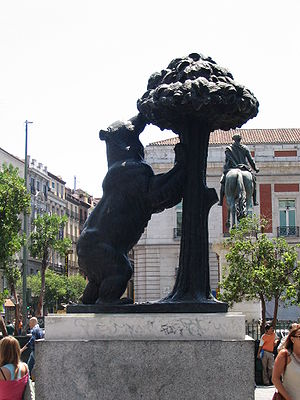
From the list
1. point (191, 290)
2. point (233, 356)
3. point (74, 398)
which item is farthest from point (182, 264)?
point (74, 398)

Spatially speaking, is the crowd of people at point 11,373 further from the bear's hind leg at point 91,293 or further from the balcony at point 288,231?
the balcony at point 288,231

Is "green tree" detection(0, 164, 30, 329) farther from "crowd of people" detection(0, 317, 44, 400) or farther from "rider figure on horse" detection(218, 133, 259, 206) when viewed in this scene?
"crowd of people" detection(0, 317, 44, 400)

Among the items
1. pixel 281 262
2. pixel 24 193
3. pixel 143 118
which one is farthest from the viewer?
pixel 24 193

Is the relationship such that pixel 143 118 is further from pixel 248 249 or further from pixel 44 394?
pixel 248 249

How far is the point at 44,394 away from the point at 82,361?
0.39 metres

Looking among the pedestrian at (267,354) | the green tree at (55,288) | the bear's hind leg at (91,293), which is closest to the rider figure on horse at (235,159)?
the pedestrian at (267,354)

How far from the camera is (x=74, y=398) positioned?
601cm

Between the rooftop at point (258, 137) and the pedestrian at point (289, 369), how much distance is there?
45.4 metres

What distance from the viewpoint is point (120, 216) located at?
22.3 ft

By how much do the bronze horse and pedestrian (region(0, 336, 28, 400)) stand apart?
15.2 m

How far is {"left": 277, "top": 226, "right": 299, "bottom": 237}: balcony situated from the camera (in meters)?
50.5

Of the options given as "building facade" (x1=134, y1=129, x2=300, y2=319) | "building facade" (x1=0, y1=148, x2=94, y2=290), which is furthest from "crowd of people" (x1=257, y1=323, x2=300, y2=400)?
"building facade" (x1=0, y1=148, x2=94, y2=290)

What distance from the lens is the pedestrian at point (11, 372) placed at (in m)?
5.61

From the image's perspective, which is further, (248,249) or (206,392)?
(248,249)
